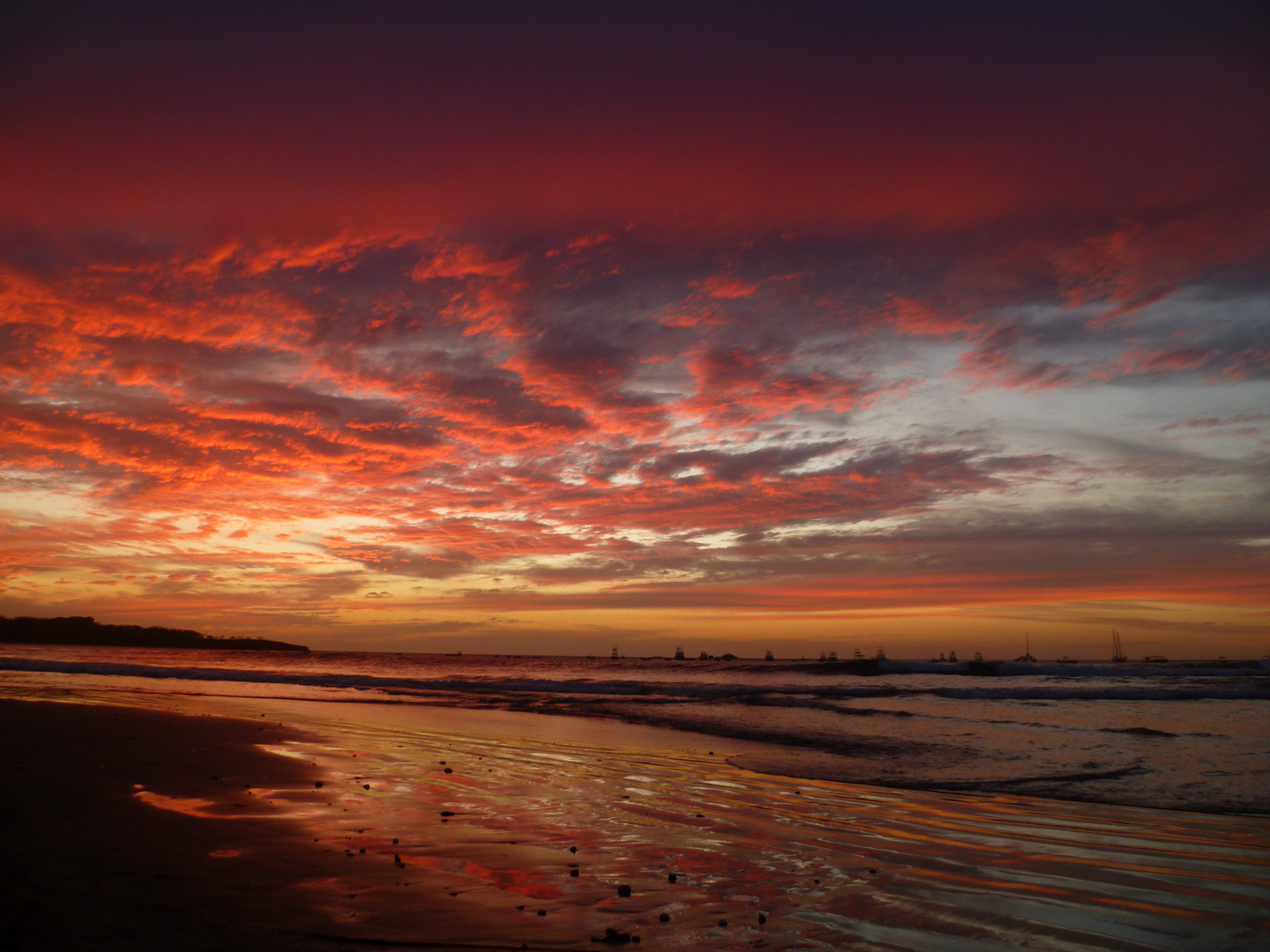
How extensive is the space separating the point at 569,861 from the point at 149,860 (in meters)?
A: 3.68

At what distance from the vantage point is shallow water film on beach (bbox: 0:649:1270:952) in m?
5.30

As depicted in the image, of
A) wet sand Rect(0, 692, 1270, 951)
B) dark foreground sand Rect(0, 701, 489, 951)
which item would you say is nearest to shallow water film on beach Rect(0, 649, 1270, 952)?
wet sand Rect(0, 692, 1270, 951)

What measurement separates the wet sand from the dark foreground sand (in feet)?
0.09

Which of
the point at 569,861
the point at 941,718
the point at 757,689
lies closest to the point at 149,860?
the point at 569,861

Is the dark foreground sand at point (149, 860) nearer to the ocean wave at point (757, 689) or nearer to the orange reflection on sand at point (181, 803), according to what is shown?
the orange reflection on sand at point (181, 803)

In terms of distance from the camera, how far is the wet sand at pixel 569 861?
4922mm

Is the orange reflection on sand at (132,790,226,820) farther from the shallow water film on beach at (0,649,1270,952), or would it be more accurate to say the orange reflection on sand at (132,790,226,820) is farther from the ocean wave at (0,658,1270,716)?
the ocean wave at (0,658,1270,716)

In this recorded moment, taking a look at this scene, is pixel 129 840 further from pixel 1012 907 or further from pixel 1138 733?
pixel 1138 733

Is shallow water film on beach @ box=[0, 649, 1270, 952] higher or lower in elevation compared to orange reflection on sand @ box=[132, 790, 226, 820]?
lower

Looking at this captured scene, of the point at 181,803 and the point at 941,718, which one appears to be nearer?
the point at 181,803

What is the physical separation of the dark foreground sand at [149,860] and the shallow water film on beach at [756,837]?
152 mm

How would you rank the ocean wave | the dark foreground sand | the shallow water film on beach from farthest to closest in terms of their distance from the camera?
the ocean wave, the shallow water film on beach, the dark foreground sand

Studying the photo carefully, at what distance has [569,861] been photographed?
6.81 metres

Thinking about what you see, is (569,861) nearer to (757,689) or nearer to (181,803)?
(181,803)
